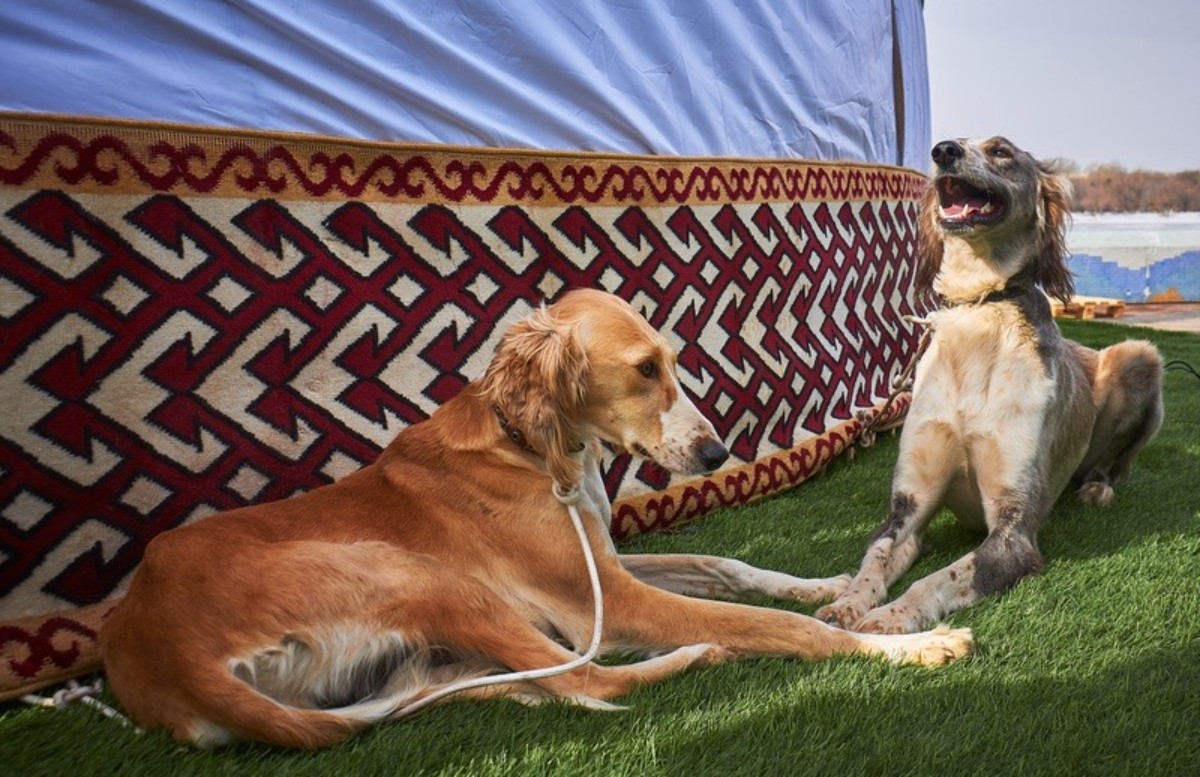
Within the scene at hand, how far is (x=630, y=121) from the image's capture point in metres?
3.11

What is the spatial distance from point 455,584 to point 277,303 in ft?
3.06

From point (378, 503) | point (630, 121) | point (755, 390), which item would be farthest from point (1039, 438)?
point (378, 503)

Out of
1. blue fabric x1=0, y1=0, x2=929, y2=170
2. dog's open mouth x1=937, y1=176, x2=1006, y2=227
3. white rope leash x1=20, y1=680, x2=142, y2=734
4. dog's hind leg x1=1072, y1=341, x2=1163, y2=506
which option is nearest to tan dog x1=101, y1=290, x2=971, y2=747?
white rope leash x1=20, y1=680, x2=142, y2=734

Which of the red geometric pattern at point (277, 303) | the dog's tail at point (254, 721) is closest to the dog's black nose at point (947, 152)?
the red geometric pattern at point (277, 303)

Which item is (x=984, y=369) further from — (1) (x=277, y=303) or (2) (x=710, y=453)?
(1) (x=277, y=303)

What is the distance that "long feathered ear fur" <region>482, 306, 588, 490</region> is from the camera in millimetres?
2076

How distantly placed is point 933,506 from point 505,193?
60.8 inches

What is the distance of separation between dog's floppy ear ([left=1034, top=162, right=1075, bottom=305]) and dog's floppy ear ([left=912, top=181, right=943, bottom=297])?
11.7 inches

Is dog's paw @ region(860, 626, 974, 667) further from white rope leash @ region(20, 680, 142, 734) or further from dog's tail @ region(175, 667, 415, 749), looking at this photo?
white rope leash @ region(20, 680, 142, 734)

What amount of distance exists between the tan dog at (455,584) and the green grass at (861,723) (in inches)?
2.2

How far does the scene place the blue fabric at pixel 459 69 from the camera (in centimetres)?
214

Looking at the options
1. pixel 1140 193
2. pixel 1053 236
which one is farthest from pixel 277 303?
pixel 1140 193

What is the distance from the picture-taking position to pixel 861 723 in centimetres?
174

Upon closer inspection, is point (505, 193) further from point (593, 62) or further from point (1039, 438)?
point (1039, 438)
